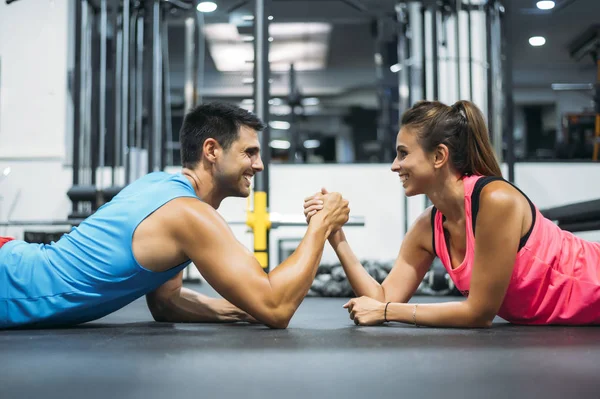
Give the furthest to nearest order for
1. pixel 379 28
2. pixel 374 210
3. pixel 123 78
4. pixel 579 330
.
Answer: pixel 379 28 < pixel 374 210 < pixel 123 78 < pixel 579 330

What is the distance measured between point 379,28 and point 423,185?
626cm

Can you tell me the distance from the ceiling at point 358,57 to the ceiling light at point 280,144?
68 cm

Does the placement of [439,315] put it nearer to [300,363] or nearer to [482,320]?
[482,320]

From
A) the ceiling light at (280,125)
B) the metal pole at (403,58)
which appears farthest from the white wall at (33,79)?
the metal pole at (403,58)

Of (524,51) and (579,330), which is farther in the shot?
(524,51)

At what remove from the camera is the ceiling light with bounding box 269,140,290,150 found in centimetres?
739

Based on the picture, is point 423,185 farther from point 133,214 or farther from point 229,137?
point 133,214

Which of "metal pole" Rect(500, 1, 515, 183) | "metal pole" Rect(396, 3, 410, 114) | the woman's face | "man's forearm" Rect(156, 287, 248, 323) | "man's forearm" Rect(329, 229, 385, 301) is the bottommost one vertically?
"man's forearm" Rect(156, 287, 248, 323)

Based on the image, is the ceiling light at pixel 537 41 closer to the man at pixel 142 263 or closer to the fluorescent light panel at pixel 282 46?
the fluorescent light panel at pixel 282 46

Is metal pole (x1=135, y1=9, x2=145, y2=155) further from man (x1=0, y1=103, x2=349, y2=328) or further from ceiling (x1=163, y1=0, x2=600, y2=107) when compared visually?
man (x1=0, y1=103, x2=349, y2=328)

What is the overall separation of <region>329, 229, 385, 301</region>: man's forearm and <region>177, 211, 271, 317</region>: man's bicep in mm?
515

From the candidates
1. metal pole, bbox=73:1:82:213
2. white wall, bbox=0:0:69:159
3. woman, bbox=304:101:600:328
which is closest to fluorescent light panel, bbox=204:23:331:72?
white wall, bbox=0:0:69:159

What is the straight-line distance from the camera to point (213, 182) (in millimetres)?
2115

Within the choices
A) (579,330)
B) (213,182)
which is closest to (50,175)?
(213,182)
